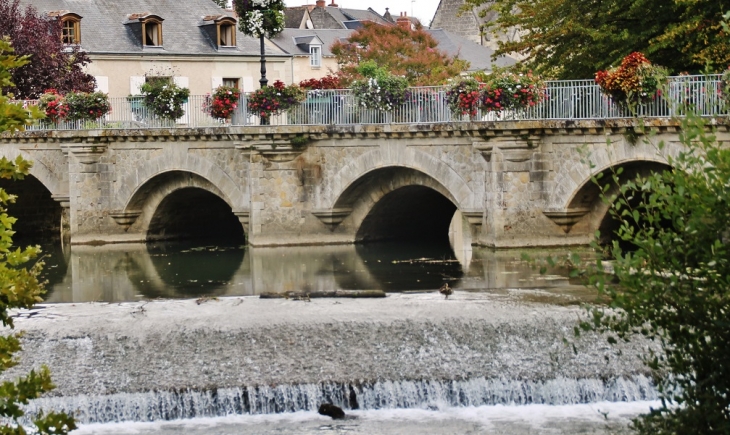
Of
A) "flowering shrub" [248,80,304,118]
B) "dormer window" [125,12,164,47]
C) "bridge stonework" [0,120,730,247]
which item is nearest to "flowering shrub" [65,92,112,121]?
"bridge stonework" [0,120,730,247]

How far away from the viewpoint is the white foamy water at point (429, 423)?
14258 mm

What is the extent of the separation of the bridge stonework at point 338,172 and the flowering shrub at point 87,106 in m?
0.57

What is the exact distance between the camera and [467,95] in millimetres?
24266

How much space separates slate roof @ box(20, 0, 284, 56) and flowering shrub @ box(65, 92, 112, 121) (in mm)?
8998

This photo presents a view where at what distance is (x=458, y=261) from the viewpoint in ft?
82.2

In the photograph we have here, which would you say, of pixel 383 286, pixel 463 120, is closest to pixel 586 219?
pixel 463 120

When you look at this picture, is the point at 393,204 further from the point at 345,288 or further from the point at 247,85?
the point at 247,85

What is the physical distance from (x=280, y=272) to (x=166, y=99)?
6.29 m

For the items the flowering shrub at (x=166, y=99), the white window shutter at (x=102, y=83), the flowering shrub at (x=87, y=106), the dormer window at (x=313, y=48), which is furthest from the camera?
the dormer window at (x=313, y=48)

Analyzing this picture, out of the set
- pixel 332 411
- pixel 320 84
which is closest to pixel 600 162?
pixel 320 84

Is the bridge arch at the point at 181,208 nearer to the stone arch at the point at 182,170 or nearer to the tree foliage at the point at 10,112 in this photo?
the stone arch at the point at 182,170

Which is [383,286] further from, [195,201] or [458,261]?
[195,201]

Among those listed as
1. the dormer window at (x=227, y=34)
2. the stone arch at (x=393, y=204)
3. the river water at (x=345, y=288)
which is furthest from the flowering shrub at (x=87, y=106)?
the dormer window at (x=227, y=34)

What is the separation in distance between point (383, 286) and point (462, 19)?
50790 millimetres
